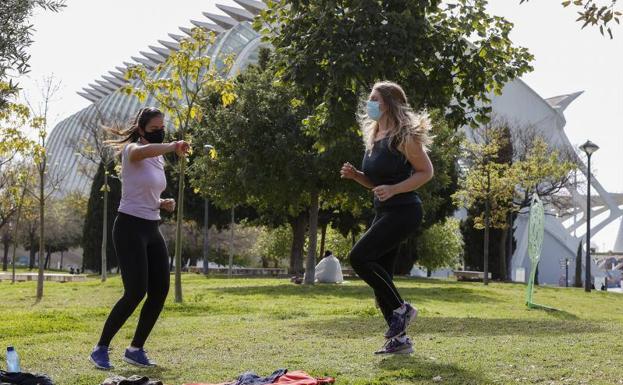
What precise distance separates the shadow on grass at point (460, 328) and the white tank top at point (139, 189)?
3034 mm

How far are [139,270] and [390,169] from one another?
6.66 ft

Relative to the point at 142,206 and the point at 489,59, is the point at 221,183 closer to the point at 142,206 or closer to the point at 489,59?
the point at 489,59

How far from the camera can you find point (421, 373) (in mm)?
5797

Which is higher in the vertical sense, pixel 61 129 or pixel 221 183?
pixel 61 129

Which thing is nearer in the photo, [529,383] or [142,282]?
[529,383]

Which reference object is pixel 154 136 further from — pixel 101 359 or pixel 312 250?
pixel 312 250

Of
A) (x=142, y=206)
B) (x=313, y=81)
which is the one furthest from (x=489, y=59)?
(x=142, y=206)

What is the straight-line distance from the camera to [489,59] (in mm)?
14000

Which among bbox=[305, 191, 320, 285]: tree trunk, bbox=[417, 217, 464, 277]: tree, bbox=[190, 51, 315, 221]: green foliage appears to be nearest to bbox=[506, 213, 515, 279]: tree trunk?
bbox=[417, 217, 464, 277]: tree

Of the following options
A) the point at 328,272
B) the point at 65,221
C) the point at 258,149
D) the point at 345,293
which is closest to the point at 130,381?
the point at 345,293

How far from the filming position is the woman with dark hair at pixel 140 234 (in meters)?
6.40

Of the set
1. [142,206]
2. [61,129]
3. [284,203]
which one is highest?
[61,129]

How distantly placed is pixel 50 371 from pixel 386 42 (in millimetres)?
8198

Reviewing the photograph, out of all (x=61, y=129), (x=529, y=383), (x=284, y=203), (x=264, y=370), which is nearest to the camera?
(x=529, y=383)
